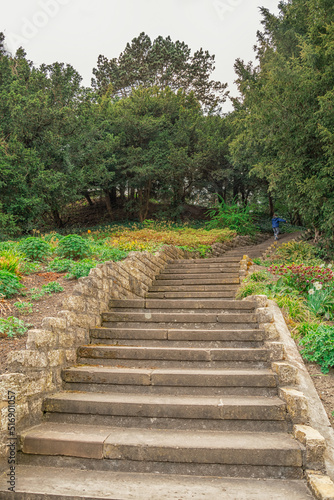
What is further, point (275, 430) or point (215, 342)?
point (215, 342)

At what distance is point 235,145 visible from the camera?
1436 cm

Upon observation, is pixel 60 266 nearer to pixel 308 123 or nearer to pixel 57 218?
pixel 308 123

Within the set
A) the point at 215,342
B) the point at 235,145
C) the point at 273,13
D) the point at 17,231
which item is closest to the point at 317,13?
the point at 235,145

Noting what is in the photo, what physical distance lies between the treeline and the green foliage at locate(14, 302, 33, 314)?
7.59 m

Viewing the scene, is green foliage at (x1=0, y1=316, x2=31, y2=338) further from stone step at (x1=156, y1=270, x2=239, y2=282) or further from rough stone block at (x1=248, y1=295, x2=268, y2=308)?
stone step at (x1=156, y1=270, x2=239, y2=282)

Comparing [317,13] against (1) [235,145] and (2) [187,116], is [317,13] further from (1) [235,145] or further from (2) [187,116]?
(2) [187,116]

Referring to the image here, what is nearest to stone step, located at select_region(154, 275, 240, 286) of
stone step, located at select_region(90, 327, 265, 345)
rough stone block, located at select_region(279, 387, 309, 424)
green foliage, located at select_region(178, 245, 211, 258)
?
stone step, located at select_region(90, 327, 265, 345)

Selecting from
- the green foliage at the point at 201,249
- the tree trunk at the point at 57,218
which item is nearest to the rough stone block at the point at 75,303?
the green foliage at the point at 201,249

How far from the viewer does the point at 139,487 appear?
257cm

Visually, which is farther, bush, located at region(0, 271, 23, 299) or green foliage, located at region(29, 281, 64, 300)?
green foliage, located at region(29, 281, 64, 300)

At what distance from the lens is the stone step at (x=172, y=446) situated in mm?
2744

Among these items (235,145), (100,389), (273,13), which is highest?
(273,13)

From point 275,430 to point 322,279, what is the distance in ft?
11.3

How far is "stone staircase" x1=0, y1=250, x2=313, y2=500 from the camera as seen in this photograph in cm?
261
